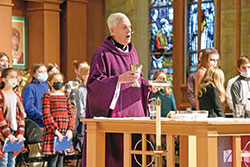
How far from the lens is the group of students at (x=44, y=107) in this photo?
8016 millimetres

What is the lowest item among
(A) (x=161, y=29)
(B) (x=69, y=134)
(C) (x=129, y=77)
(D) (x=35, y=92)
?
(B) (x=69, y=134)

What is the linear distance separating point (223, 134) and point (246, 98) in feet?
13.6

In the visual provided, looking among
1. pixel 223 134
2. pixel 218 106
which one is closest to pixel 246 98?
pixel 218 106

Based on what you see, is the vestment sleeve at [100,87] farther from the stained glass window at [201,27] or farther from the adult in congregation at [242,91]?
the stained glass window at [201,27]

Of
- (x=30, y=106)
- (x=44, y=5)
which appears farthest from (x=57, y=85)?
(x=44, y=5)

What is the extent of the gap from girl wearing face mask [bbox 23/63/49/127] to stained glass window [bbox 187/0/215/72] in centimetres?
414

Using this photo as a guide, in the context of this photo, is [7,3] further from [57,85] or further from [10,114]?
[10,114]

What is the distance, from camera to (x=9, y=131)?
311 inches

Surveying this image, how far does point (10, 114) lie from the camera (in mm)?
8023

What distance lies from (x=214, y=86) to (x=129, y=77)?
8.34 ft

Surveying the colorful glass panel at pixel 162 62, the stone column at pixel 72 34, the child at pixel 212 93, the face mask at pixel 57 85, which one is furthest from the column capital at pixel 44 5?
the child at pixel 212 93

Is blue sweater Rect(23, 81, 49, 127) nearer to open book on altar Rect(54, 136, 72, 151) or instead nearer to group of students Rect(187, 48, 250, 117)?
open book on altar Rect(54, 136, 72, 151)

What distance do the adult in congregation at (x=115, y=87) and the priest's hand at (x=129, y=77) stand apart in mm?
15

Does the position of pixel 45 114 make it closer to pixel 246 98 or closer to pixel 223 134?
pixel 246 98
